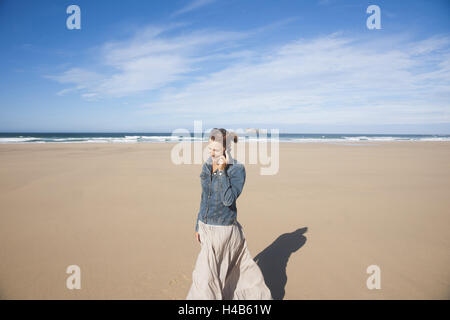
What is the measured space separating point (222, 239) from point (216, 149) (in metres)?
0.98

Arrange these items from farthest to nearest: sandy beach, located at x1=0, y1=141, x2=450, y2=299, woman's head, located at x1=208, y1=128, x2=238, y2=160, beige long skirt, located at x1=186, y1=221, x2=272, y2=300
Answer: sandy beach, located at x1=0, y1=141, x2=450, y2=299 → beige long skirt, located at x1=186, y1=221, x2=272, y2=300 → woman's head, located at x1=208, y1=128, x2=238, y2=160

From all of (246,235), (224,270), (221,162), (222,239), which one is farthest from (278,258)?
(221,162)

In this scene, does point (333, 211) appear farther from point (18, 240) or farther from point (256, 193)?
point (18, 240)

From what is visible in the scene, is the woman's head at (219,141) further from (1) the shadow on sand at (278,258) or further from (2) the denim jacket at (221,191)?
(1) the shadow on sand at (278,258)

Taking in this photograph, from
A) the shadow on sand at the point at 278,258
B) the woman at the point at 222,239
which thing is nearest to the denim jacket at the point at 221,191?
the woman at the point at 222,239

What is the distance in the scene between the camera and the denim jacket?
8.13 feet

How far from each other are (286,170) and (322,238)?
24.7 feet

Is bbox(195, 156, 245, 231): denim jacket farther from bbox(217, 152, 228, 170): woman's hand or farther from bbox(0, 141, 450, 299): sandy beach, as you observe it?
bbox(0, 141, 450, 299): sandy beach

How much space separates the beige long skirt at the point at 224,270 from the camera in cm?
251

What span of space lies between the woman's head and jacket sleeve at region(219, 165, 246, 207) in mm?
219

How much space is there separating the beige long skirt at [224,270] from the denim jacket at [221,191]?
10cm

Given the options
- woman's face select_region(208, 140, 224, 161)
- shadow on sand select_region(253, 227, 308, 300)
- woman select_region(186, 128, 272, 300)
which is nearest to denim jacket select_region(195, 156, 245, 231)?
woman select_region(186, 128, 272, 300)

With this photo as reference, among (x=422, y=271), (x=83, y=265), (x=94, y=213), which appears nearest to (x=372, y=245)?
(x=422, y=271)
